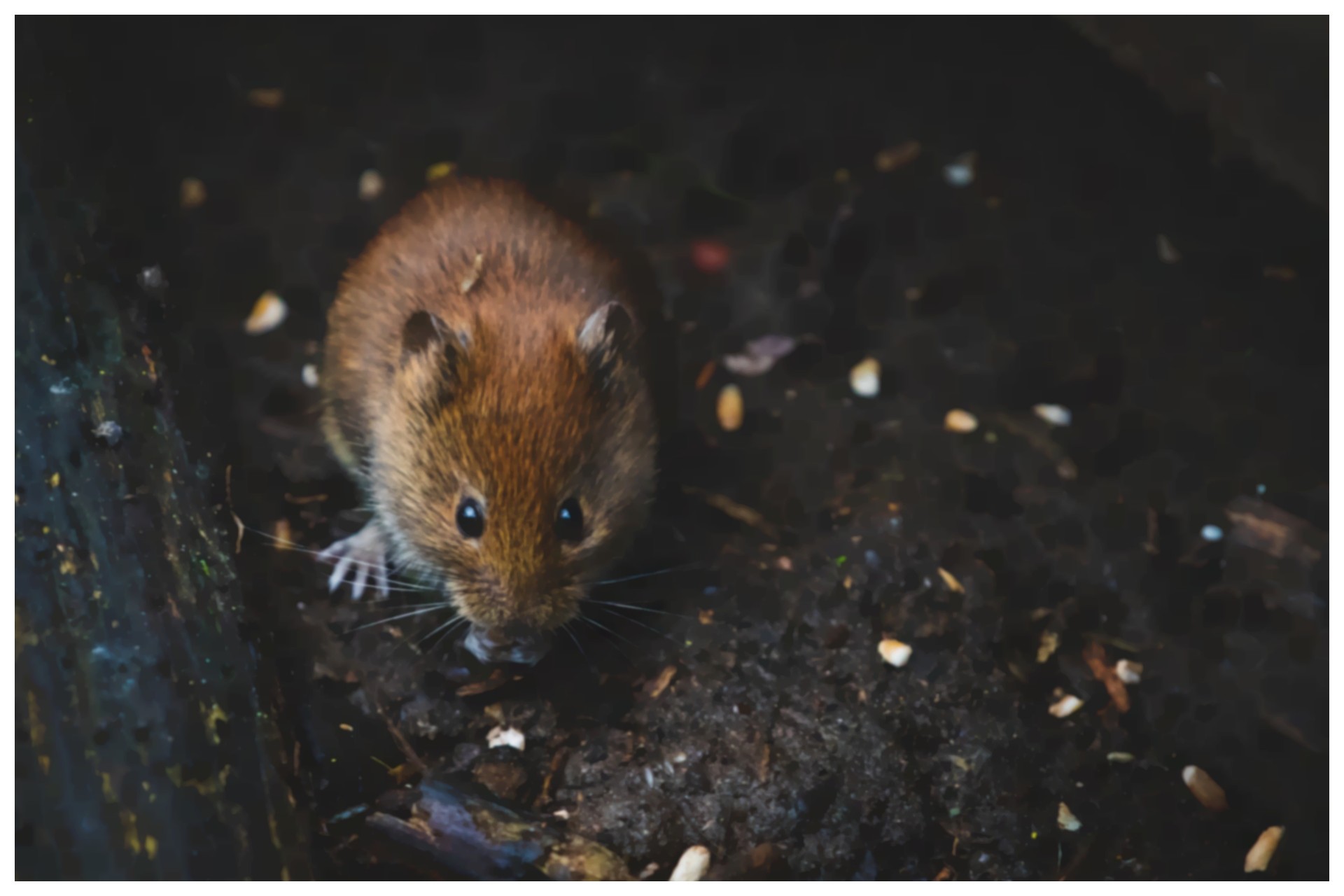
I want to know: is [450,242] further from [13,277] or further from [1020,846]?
[1020,846]

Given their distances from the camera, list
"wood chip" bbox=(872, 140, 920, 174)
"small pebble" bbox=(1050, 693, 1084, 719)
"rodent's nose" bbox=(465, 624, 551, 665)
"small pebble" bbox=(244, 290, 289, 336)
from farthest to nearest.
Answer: "wood chip" bbox=(872, 140, 920, 174), "small pebble" bbox=(244, 290, 289, 336), "small pebble" bbox=(1050, 693, 1084, 719), "rodent's nose" bbox=(465, 624, 551, 665)

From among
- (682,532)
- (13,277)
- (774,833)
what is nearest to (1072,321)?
(682,532)

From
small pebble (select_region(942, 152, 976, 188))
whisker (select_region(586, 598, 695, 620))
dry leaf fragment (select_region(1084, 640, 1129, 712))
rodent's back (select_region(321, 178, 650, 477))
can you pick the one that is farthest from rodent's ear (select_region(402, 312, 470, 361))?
dry leaf fragment (select_region(1084, 640, 1129, 712))

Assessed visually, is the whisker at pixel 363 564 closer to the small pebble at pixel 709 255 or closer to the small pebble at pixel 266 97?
the small pebble at pixel 266 97

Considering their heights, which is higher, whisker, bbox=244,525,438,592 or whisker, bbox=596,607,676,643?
whisker, bbox=244,525,438,592

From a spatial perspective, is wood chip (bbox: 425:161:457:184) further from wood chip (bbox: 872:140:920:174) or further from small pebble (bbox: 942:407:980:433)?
small pebble (bbox: 942:407:980:433)
